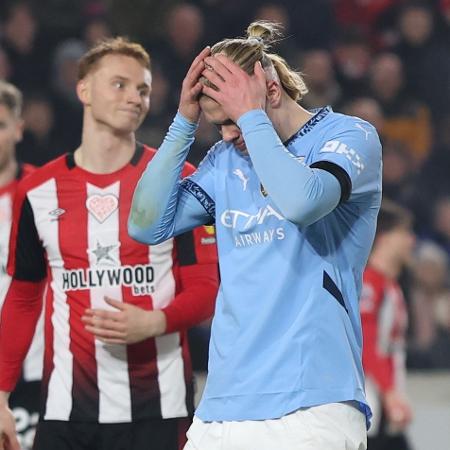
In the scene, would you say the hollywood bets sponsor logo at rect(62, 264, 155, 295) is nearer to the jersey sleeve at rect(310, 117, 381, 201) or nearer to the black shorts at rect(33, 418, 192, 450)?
the black shorts at rect(33, 418, 192, 450)

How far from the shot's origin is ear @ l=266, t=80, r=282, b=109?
2980 millimetres

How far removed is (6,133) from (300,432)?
2.34 meters

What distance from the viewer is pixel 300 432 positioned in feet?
9.30

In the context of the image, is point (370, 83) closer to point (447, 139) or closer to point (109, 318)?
point (447, 139)

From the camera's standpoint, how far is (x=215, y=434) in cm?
294

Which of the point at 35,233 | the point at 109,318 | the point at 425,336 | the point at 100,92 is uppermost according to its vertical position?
the point at 100,92

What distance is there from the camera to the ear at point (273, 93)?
2.98 meters

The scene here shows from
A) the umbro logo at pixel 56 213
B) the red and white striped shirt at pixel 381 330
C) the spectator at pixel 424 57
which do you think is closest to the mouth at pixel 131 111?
the umbro logo at pixel 56 213

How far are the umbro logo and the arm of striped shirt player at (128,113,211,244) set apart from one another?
748mm

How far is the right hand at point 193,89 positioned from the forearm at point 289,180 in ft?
0.89

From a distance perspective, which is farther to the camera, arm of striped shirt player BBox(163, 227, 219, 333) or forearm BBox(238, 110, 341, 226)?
arm of striped shirt player BBox(163, 227, 219, 333)

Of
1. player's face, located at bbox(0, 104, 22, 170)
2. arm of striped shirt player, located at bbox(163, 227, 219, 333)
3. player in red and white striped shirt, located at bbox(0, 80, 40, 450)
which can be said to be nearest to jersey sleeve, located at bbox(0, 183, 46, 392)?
arm of striped shirt player, located at bbox(163, 227, 219, 333)

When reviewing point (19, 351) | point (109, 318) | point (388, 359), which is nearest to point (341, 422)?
point (109, 318)

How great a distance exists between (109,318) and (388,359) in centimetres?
268
